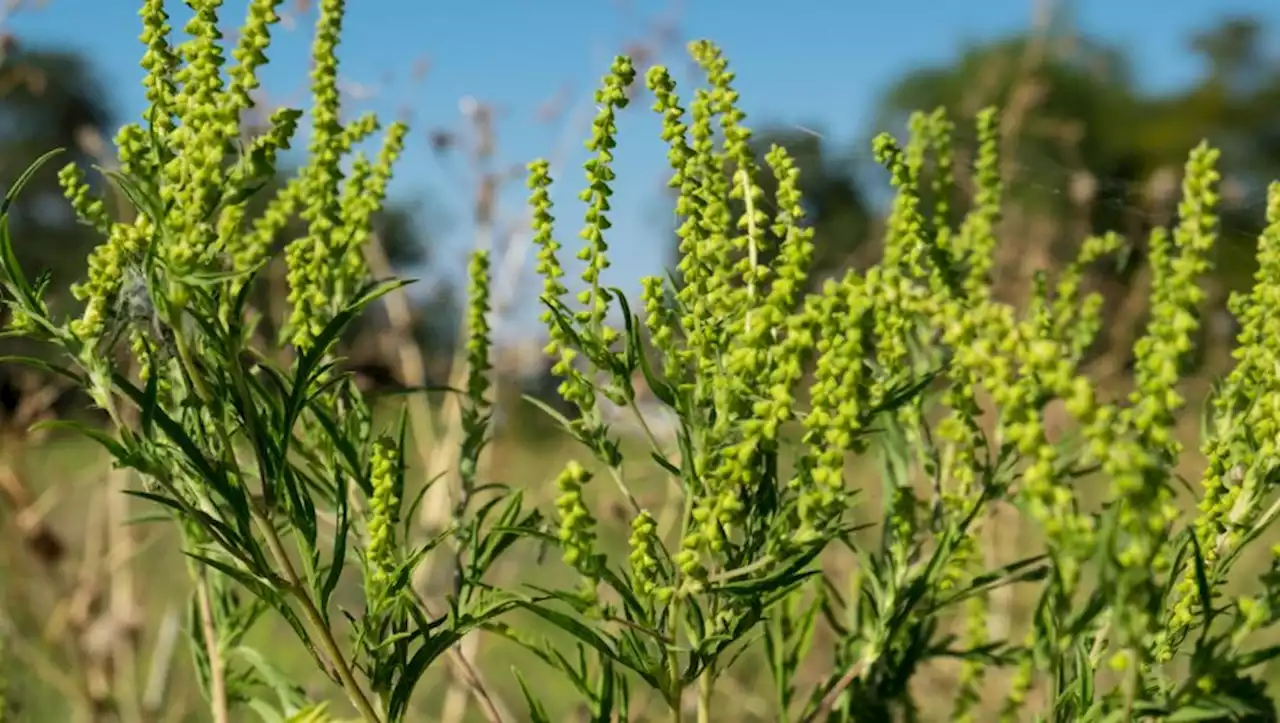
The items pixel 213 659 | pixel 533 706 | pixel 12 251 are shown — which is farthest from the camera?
pixel 213 659

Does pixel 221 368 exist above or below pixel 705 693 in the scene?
above

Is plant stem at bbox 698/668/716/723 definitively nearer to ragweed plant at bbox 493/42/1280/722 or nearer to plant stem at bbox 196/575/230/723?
ragweed plant at bbox 493/42/1280/722

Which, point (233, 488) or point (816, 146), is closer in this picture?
point (233, 488)

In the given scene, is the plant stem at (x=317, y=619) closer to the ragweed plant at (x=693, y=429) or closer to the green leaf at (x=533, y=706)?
the ragweed plant at (x=693, y=429)

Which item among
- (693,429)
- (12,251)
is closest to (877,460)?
(693,429)

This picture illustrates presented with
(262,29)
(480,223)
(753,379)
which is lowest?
(753,379)

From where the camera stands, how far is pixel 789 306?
70cm

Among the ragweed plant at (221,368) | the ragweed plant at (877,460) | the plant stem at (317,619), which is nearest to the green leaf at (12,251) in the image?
the ragweed plant at (221,368)

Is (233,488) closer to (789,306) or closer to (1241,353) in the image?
(789,306)

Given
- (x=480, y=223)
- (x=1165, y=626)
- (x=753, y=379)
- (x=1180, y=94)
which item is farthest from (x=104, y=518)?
(x=1180, y=94)

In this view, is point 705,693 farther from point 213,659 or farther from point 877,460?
point 213,659

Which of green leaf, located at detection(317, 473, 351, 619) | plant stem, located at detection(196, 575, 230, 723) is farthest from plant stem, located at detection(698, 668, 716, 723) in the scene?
plant stem, located at detection(196, 575, 230, 723)

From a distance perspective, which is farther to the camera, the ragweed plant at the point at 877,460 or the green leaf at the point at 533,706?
the green leaf at the point at 533,706

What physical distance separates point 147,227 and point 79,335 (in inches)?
4.0
